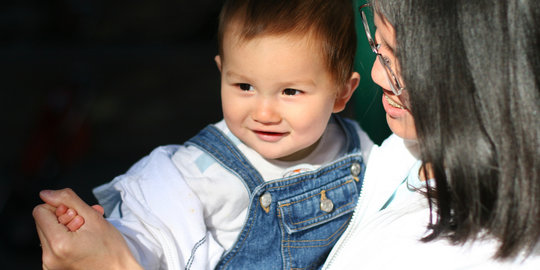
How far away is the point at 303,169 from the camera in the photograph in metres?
1.76

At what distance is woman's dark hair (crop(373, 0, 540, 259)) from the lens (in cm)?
100

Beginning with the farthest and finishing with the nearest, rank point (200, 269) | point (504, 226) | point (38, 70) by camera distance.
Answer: point (38, 70) < point (200, 269) < point (504, 226)

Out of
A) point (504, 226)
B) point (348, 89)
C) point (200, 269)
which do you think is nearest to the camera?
point (504, 226)

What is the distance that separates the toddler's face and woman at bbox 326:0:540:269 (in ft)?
1.26

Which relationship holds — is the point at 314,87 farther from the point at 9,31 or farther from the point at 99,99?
the point at 9,31

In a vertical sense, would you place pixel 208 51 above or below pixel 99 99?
above

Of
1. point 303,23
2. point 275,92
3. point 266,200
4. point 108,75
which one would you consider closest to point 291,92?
point 275,92

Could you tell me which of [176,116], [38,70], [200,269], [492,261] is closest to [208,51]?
[176,116]

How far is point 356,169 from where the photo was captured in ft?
6.01

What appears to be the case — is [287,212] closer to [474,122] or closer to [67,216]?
[67,216]

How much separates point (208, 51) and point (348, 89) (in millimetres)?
3458

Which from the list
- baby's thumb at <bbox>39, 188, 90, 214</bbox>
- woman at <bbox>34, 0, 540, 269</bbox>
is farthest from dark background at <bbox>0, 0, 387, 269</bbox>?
woman at <bbox>34, 0, 540, 269</bbox>

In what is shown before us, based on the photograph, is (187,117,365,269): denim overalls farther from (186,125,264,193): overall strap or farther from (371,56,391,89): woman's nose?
(371,56,391,89): woman's nose

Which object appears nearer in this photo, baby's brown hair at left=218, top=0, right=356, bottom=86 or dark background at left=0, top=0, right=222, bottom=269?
baby's brown hair at left=218, top=0, right=356, bottom=86
